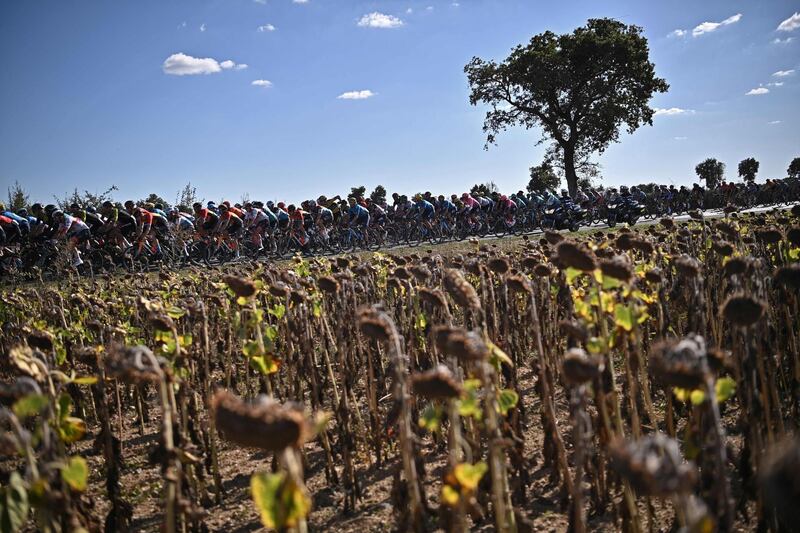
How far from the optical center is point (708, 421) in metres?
1.78

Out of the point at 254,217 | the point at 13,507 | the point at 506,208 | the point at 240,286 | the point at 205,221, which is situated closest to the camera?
the point at 13,507

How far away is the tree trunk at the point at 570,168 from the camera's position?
41375mm

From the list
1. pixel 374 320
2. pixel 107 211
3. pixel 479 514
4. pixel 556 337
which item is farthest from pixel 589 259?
pixel 107 211

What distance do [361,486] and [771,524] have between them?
6.74 ft

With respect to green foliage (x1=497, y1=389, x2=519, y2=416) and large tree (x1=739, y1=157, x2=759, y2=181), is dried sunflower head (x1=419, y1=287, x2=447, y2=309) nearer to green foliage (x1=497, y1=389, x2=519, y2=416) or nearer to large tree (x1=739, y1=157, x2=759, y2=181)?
green foliage (x1=497, y1=389, x2=519, y2=416)

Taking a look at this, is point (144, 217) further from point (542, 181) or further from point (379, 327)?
point (542, 181)

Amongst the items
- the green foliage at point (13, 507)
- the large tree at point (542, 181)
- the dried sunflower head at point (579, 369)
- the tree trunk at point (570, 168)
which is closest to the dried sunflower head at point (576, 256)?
the dried sunflower head at point (579, 369)

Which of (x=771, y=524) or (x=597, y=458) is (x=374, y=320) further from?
(x=771, y=524)

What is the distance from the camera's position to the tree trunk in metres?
41.4

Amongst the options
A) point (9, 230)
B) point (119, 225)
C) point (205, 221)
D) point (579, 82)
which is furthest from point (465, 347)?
point (579, 82)

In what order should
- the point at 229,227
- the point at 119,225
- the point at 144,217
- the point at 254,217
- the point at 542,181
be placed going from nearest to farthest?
the point at 119,225
the point at 144,217
the point at 229,227
the point at 254,217
the point at 542,181

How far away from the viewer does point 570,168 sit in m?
41.7

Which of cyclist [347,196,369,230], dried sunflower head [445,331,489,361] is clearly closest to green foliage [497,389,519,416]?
dried sunflower head [445,331,489,361]

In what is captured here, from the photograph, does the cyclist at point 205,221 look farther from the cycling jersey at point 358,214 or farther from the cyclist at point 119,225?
the cycling jersey at point 358,214
